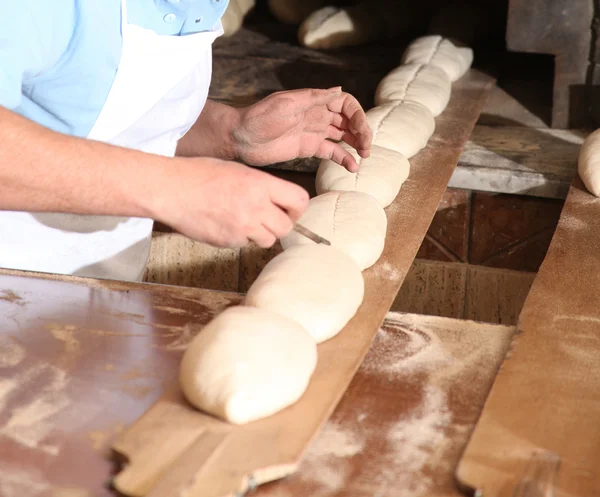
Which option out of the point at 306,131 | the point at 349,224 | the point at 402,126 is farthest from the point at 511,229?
the point at 349,224

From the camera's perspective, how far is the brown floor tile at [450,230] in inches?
92.9

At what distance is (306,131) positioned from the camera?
6.40ft

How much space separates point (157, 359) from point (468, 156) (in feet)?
4.52

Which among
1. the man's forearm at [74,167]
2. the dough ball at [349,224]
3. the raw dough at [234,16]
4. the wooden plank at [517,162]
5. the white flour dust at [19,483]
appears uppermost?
the man's forearm at [74,167]

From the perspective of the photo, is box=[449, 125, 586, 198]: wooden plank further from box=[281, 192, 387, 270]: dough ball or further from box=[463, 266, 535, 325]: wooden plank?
box=[281, 192, 387, 270]: dough ball

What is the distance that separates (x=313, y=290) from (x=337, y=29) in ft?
6.79

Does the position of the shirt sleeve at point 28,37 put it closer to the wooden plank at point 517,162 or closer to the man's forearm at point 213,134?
the man's forearm at point 213,134

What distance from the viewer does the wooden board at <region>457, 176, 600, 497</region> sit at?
106cm

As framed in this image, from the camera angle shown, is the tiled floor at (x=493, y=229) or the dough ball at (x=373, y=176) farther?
the tiled floor at (x=493, y=229)

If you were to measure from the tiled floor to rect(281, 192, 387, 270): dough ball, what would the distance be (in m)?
0.66

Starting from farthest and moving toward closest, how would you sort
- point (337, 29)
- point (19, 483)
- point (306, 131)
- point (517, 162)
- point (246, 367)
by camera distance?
point (337, 29)
point (517, 162)
point (306, 131)
point (246, 367)
point (19, 483)

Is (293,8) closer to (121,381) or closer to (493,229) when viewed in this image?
(493,229)

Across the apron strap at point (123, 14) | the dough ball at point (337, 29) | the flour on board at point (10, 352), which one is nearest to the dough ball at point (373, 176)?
the apron strap at point (123, 14)

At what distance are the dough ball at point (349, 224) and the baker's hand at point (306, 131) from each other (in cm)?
20
